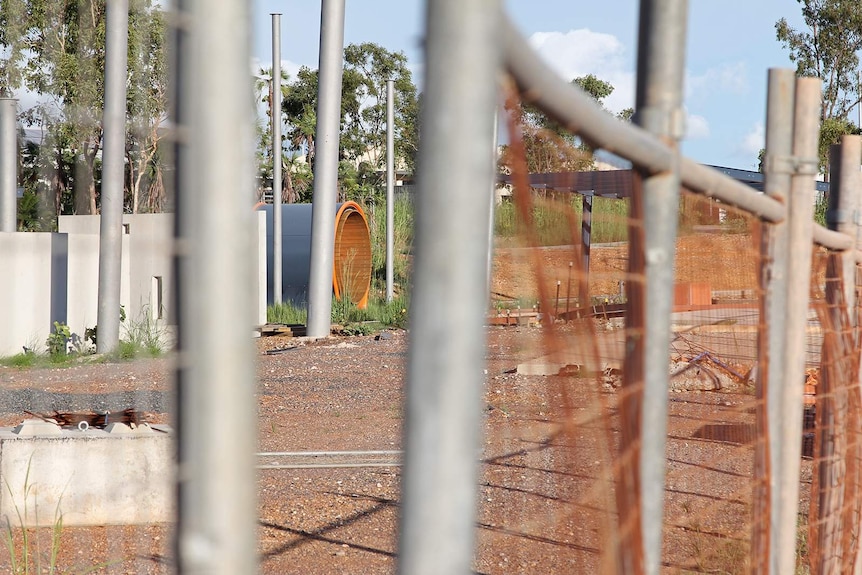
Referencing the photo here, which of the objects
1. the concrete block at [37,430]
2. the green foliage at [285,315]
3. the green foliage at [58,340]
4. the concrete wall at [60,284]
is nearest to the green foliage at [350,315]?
the green foliage at [285,315]

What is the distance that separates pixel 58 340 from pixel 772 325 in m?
14.2

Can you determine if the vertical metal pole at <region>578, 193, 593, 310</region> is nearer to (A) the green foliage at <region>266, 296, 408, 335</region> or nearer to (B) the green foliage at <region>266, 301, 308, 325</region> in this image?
(A) the green foliage at <region>266, 296, 408, 335</region>

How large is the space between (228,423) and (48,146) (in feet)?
71.3

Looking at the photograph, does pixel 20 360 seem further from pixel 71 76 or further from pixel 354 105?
pixel 354 105

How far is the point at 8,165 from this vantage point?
658 inches

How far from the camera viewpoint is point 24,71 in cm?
1919

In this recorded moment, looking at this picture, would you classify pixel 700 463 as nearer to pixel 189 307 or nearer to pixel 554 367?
pixel 554 367

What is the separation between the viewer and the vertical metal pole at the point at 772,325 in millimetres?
2238

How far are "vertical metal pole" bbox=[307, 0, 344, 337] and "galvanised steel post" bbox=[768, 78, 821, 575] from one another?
13.5 meters

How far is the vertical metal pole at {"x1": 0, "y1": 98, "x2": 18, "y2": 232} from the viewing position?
16.2 metres

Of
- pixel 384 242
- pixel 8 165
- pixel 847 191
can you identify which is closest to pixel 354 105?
pixel 384 242

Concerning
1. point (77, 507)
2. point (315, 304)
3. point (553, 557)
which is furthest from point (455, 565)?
point (315, 304)

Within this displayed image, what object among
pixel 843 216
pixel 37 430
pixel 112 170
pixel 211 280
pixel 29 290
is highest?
pixel 112 170

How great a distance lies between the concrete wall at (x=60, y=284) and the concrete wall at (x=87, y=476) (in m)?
8.73
